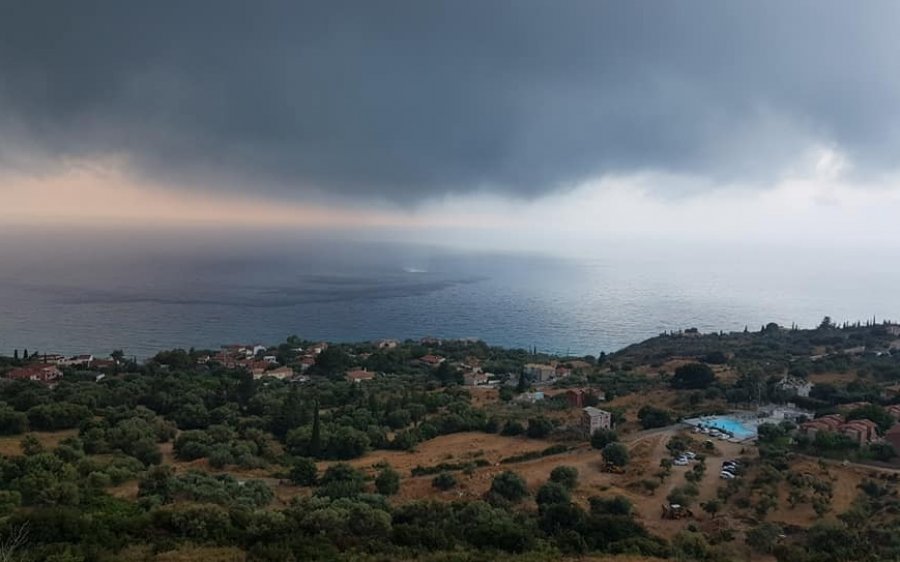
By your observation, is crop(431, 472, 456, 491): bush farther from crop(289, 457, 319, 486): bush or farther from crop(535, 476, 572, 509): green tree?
crop(289, 457, 319, 486): bush

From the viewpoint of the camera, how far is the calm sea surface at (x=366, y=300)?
5256 cm

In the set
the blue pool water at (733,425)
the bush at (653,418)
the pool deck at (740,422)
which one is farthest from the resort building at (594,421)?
the blue pool water at (733,425)

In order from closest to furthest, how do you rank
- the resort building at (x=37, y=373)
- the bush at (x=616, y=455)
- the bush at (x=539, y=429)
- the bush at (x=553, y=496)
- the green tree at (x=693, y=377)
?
the bush at (x=553, y=496), the bush at (x=616, y=455), the bush at (x=539, y=429), the green tree at (x=693, y=377), the resort building at (x=37, y=373)

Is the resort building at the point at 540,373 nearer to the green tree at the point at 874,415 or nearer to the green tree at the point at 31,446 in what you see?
the green tree at the point at 874,415

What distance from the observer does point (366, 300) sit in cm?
Result: 7200

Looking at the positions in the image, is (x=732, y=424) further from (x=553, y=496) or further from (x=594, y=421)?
(x=553, y=496)

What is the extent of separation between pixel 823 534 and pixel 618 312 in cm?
6269

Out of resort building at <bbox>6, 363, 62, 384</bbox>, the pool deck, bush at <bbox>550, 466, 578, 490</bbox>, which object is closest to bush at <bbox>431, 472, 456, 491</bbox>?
bush at <bbox>550, 466, 578, 490</bbox>

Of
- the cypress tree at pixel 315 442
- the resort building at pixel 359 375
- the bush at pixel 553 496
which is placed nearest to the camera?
the bush at pixel 553 496

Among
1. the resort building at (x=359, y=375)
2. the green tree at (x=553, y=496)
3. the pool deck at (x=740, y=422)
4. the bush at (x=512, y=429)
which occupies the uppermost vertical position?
the green tree at (x=553, y=496)

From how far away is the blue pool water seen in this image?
1993cm

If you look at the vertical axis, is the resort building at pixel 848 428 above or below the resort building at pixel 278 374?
above

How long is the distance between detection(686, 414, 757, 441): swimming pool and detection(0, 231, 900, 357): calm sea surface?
30.4m

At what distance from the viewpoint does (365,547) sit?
8711mm
